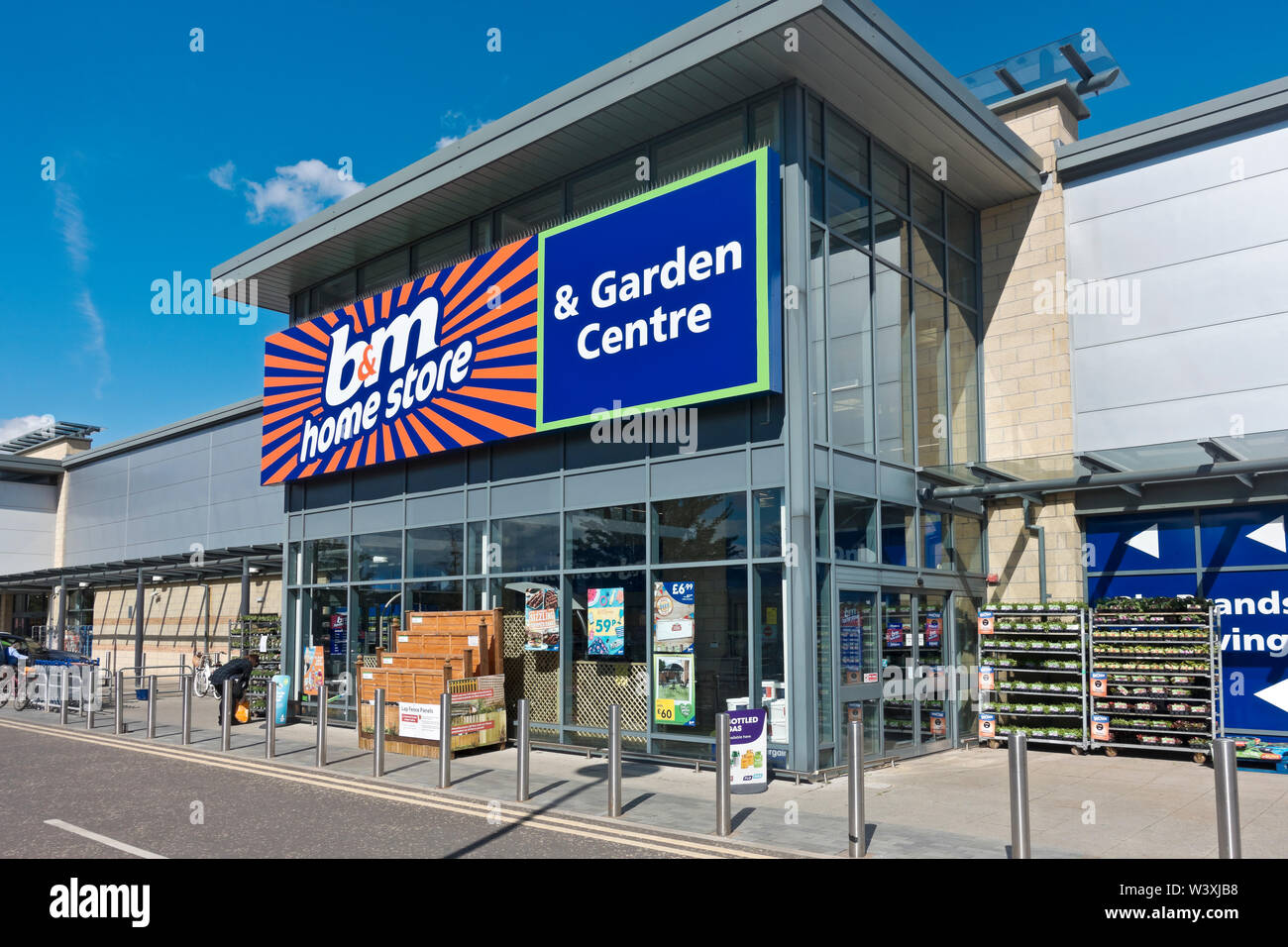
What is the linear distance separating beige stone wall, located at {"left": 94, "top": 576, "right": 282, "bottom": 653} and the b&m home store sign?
30.1ft

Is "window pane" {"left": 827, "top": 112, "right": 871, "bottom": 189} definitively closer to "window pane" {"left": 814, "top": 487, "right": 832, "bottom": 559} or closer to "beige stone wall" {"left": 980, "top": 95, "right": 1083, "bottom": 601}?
"beige stone wall" {"left": 980, "top": 95, "right": 1083, "bottom": 601}

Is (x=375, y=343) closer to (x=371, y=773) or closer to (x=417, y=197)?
(x=417, y=197)

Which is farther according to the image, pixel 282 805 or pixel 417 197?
pixel 417 197

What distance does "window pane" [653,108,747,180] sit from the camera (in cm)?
1388

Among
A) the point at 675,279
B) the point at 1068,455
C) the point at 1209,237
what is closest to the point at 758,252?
the point at 675,279

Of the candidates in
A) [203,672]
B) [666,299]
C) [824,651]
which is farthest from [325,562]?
[824,651]

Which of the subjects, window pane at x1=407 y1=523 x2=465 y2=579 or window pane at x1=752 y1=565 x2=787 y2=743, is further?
window pane at x1=407 y1=523 x2=465 y2=579

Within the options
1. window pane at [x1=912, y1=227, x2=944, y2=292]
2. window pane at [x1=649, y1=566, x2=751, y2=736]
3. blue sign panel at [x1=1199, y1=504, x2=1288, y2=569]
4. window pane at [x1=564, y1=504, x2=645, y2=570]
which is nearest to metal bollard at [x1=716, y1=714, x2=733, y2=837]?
window pane at [x1=649, y1=566, x2=751, y2=736]

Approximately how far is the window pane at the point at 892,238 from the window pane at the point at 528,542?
240 inches

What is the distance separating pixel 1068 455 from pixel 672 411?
577 centimetres

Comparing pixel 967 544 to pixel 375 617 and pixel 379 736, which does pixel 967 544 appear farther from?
pixel 375 617
